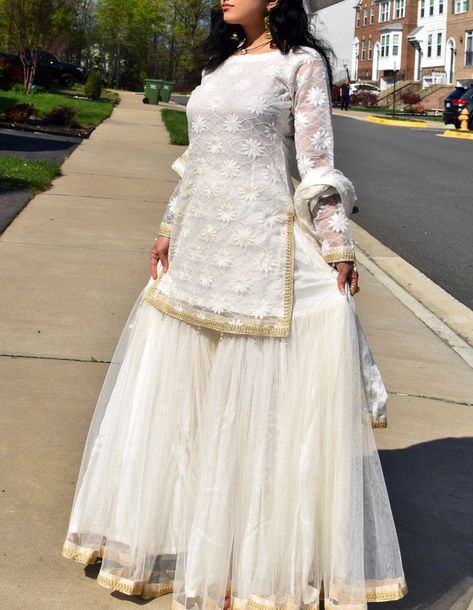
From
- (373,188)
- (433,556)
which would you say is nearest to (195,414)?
(433,556)

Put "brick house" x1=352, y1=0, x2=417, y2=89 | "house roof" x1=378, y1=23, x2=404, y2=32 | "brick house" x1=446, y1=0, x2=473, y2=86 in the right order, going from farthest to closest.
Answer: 1. "house roof" x1=378, y1=23, x2=404, y2=32
2. "brick house" x1=352, y1=0, x2=417, y2=89
3. "brick house" x1=446, y1=0, x2=473, y2=86

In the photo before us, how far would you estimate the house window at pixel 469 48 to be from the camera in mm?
76625

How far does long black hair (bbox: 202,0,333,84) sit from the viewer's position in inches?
126

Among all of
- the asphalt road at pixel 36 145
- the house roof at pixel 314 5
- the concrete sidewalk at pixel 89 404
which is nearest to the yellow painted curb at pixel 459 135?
the asphalt road at pixel 36 145

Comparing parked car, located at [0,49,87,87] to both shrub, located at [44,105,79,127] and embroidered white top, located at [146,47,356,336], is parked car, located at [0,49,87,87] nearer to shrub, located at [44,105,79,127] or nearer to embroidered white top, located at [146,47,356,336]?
shrub, located at [44,105,79,127]

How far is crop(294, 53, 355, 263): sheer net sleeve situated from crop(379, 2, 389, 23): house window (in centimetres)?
9715

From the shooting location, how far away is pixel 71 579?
3344 mm

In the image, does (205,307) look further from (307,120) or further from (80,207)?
(80,207)

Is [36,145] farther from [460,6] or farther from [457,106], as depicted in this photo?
[460,6]

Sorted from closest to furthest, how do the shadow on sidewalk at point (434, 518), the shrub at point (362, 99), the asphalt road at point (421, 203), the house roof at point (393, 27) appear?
the shadow on sidewalk at point (434, 518) < the asphalt road at point (421, 203) < the shrub at point (362, 99) < the house roof at point (393, 27)

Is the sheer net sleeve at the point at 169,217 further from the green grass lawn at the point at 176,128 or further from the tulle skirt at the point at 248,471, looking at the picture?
the green grass lawn at the point at 176,128

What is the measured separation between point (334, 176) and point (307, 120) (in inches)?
7.1

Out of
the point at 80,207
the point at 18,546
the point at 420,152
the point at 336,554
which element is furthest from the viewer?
the point at 420,152

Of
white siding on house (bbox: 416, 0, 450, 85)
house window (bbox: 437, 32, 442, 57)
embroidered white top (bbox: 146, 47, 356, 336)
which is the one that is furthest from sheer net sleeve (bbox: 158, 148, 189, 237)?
house window (bbox: 437, 32, 442, 57)
